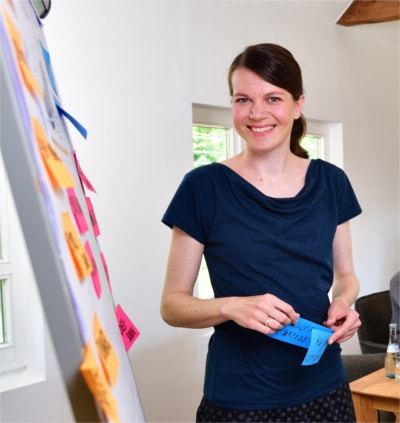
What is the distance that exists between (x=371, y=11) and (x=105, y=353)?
4.06 meters

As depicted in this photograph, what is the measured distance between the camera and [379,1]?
4.03 m

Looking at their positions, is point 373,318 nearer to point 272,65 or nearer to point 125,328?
point 272,65

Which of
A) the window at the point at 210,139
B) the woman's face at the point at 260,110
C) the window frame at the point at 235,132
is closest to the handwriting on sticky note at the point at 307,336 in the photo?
the woman's face at the point at 260,110

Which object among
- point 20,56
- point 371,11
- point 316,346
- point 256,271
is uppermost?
point 371,11

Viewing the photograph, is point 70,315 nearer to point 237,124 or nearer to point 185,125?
point 237,124

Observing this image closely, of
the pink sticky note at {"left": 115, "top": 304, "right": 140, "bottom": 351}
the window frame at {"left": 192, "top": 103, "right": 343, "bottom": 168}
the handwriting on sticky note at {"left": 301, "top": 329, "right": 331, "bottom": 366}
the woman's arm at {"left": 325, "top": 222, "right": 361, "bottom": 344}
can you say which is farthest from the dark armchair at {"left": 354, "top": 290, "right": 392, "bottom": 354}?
the pink sticky note at {"left": 115, "top": 304, "right": 140, "bottom": 351}

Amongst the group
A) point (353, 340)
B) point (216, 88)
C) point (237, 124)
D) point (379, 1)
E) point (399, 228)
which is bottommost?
point (353, 340)

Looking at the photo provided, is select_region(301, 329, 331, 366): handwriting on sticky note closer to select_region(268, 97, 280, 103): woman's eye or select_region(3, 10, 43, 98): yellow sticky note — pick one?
select_region(268, 97, 280, 103): woman's eye

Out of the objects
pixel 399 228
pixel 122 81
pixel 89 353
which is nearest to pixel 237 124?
pixel 89 353

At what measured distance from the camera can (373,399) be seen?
7.41 feet

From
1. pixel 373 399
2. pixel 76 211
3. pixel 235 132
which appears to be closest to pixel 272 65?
pixel 76 211

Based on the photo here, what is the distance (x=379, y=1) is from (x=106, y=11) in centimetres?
235

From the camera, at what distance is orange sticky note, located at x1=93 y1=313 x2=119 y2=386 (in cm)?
54

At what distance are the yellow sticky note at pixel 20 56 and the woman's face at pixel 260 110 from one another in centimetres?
76
